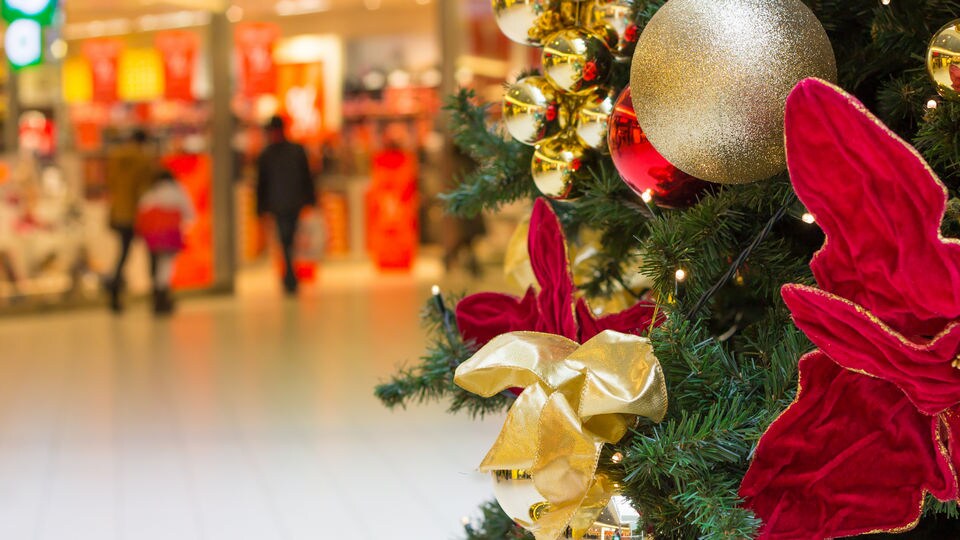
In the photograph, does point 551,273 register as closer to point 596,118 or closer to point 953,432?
point 596,118

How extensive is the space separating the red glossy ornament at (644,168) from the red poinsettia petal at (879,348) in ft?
0.90

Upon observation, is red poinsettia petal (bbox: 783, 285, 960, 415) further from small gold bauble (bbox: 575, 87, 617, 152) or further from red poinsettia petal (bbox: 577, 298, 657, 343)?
small gold bauble (bbox: 575, 87, 617, 152)

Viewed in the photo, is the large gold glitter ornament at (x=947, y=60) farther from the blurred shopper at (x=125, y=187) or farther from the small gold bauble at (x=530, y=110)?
the blurred shopper at (x=125, y=187)

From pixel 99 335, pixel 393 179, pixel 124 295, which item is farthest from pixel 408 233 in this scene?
pixel 99 335

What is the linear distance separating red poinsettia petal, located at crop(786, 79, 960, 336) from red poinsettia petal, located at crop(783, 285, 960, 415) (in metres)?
0.02

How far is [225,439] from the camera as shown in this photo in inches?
172

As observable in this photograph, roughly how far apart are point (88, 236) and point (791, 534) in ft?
26.8

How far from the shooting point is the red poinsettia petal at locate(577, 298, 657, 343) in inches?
44.3

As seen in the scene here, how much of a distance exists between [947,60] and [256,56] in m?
11.1

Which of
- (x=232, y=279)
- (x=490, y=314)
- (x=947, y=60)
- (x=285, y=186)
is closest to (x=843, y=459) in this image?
(x=947, y=60)

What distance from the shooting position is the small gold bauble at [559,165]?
126 centimetres

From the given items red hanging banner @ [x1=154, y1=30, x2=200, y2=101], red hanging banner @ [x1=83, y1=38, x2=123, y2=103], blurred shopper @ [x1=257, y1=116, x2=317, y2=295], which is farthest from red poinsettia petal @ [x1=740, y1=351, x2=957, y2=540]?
red hanging banner @ [x1=83, y1=38, x2=123, y2=103]

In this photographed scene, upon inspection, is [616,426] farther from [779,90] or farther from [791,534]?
[779,90]

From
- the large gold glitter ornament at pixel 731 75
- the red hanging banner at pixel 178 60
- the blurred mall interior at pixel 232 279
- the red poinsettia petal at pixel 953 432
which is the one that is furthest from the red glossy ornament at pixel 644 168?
the red hanging banner at pixel 178 60
